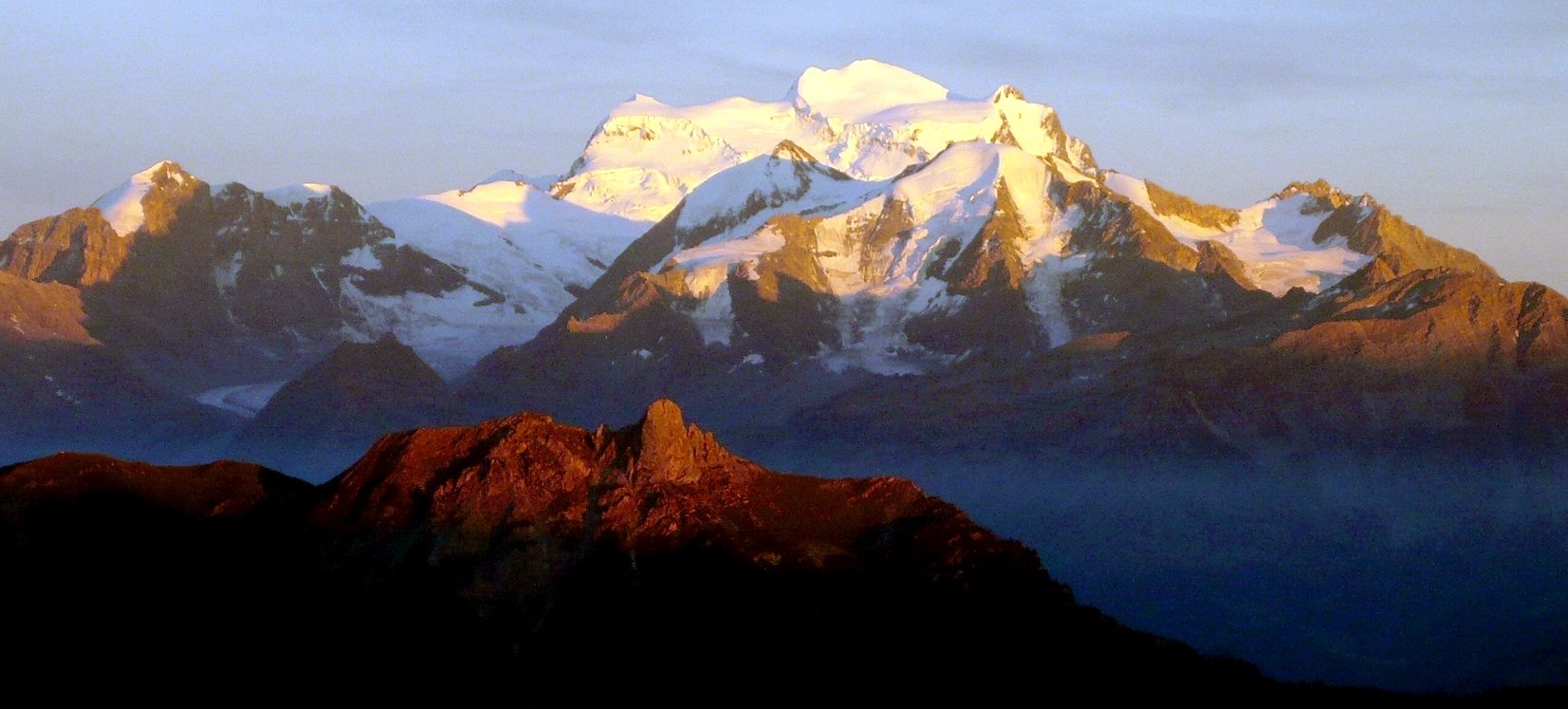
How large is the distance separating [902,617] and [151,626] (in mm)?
19059

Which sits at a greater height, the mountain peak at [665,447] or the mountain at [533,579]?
the mountain peak at [665,447]

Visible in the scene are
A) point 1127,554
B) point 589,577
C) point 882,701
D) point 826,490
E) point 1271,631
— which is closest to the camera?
point 882,701

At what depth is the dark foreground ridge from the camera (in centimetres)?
6612

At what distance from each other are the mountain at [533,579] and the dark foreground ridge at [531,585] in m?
0.08

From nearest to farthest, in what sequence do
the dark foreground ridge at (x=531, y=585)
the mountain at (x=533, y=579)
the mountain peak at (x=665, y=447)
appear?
the dark foreground ridge at (x=531, y=585) → the mountain at (x=533, y=579) → the mountain peak at (x=665, y=447)

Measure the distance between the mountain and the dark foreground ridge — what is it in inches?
3.0

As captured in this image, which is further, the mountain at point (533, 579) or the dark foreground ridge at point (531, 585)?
the mountain at point (533, 579)

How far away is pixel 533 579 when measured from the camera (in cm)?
6931

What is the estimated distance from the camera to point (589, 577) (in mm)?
69562

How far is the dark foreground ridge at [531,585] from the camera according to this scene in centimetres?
6612

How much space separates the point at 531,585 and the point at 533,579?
0.19m

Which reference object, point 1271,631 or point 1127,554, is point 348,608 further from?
point 1127,554

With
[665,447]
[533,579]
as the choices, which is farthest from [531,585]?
[665,447]

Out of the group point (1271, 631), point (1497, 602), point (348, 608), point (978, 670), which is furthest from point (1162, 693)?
point (1497, 602)
